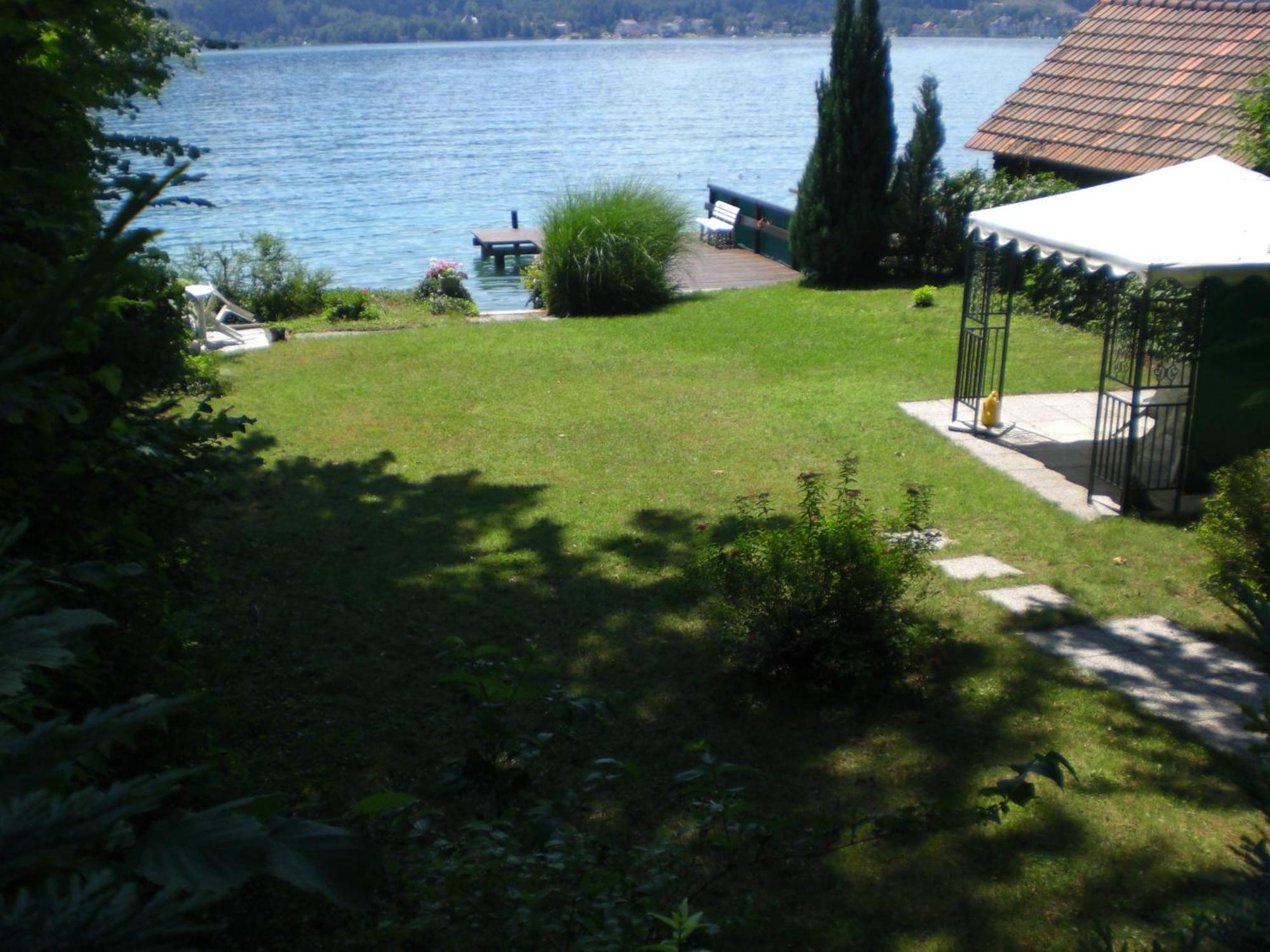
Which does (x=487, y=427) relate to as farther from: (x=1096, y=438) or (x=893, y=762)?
(x=893, y=762)

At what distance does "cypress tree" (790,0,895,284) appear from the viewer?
56.2 feet

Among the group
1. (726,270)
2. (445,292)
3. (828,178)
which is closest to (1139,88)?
(828,178)

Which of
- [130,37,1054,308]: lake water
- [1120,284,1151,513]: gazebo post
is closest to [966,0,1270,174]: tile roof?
[130,37,1054,308]: lake water

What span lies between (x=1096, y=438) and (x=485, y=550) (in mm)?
4815

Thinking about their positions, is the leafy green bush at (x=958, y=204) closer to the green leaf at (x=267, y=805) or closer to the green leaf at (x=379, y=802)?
the green leaf at (x=379, y=802)

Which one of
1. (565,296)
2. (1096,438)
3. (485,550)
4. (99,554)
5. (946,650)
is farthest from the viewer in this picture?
(565,296)

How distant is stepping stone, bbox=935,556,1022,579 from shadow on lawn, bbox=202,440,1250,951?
3.94ft

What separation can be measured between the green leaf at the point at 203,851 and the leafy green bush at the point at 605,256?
612 inches

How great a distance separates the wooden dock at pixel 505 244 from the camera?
26391 mm

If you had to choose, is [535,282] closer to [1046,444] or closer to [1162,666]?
[1046,444]

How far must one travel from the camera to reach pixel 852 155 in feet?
57.3

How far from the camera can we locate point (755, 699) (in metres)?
5.31

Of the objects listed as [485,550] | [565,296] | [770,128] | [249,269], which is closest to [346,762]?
[485,550]

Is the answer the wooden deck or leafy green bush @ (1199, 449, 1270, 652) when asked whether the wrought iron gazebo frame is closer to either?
leafy green bush @ (1199, 449, 1270, 652)
